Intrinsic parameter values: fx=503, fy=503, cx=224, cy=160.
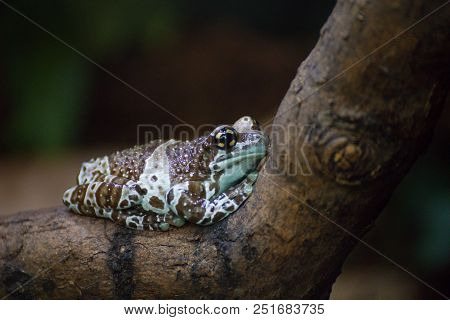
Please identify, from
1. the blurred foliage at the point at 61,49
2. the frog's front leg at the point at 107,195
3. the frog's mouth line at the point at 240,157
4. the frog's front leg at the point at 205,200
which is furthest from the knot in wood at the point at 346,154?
the blurred foliage at the point at 61,49

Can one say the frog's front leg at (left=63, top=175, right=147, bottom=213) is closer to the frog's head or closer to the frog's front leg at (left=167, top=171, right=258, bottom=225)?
the frog's front leg at (left=167, top=171, right=258, bottom=225)

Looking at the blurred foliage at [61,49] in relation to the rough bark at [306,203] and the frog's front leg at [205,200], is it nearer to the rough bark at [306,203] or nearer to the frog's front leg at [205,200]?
the rough bark at [306,203]

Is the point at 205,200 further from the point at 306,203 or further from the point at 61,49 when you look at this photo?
the point at 61,49

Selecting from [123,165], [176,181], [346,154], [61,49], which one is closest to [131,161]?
[123,165]

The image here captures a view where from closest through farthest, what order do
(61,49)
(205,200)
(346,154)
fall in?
(346,154) → (205,200) → (61,49)

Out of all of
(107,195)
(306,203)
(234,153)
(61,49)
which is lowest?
(107,195)

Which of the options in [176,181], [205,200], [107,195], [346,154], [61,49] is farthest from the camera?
[61,49]
